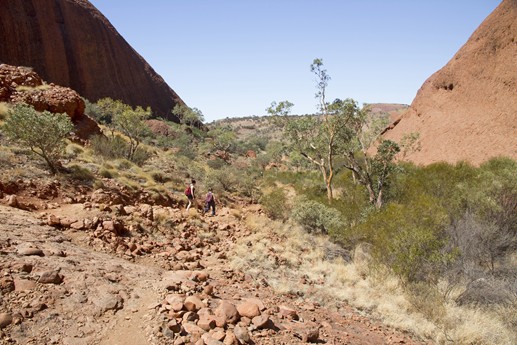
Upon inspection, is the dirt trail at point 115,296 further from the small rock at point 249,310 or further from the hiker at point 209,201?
the hiker at point 209,201

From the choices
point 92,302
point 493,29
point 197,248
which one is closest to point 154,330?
point 92,302

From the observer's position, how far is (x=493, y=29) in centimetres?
2269

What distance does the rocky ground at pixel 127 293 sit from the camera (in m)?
3.62

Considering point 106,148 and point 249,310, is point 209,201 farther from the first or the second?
point 249,310

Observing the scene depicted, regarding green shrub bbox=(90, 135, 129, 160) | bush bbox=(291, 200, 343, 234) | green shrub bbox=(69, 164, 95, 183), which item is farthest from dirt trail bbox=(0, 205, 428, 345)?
green shrub bbox=(90, 135, 129, 160)

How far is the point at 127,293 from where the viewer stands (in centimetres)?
450

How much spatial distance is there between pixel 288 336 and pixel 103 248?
390 cm

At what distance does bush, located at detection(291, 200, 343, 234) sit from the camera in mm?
12180

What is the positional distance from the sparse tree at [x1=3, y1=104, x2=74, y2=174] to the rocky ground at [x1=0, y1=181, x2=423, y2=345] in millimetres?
2492

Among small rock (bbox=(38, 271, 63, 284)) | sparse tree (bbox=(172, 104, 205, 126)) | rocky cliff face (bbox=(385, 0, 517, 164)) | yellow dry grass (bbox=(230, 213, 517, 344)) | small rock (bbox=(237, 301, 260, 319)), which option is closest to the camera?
small rock (bbox=(38, 271, 63, 284))

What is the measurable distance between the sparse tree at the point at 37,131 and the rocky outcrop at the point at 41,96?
4932mm

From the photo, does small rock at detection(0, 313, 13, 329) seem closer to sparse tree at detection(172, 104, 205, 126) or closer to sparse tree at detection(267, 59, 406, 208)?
sparse tree at detection(267, 59, 406, 208)

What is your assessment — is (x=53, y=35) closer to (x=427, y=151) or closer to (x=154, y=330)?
(x=427, y=151)

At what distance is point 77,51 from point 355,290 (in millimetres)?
42999
